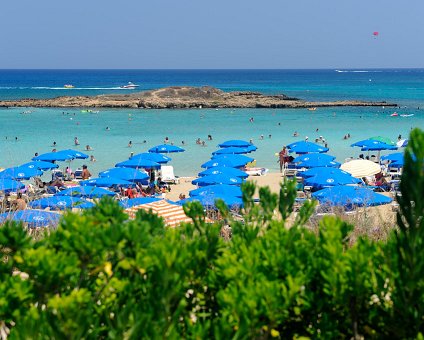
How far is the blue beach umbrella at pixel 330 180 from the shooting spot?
16.5 meters

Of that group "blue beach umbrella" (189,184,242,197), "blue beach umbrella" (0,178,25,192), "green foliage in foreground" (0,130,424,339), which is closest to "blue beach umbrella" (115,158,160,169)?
"blue beach umbrella" (0,178,25,192)

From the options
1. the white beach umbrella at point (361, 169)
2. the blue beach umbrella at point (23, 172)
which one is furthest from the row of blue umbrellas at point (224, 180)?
the blue beach umbrella at point (23, 172)

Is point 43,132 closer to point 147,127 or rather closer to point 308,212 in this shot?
point 147,127

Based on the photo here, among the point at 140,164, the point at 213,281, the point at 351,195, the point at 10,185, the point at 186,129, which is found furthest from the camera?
the point at 186,129

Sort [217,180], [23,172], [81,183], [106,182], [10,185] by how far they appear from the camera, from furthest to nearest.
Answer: [23,172], [81,183], [106,182], [217,180], [10,185]

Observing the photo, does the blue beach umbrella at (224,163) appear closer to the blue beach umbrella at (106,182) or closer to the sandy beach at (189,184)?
the sandy beach at (189,184)

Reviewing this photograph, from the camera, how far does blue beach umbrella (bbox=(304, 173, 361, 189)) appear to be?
16531 millimetres

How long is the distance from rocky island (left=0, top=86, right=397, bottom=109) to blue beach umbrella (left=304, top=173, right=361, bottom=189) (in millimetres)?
41890

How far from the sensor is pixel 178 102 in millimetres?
59125

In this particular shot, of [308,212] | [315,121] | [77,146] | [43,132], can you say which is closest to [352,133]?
[315,121]

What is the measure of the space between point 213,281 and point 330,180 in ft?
47.0

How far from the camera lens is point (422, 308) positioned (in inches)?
96.3

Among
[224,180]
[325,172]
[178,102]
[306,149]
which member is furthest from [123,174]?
[178,102]

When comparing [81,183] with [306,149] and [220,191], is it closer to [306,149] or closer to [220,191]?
[220,191]
